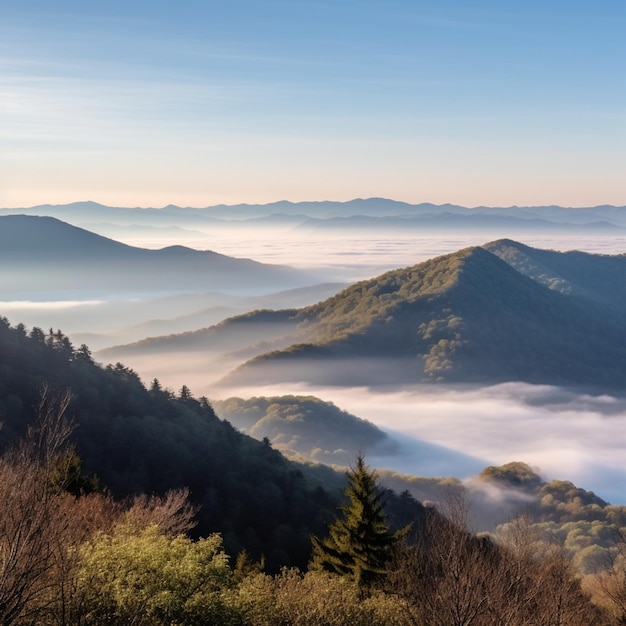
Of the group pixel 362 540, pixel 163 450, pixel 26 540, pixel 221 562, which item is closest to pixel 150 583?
pixel 221 562

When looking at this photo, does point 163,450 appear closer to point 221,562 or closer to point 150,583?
point 221,562

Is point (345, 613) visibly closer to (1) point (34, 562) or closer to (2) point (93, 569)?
(2) point (93, 569)

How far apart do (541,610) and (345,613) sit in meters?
10.1

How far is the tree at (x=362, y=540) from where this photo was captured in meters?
38.9

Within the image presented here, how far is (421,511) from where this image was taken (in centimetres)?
13150

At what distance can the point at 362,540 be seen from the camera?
39781 mm

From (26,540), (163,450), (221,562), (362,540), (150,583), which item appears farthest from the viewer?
(163,450)

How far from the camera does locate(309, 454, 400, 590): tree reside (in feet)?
128

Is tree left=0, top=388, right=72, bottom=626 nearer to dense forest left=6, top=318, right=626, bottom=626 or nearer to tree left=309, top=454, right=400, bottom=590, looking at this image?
dense forest left=6, top=318, right=626, bottom=626

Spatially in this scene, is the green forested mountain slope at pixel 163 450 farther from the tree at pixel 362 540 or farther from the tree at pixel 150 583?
the tree at pixel 150 583

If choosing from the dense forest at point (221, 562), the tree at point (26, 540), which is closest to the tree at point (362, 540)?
the dense forest at point (221, 562)

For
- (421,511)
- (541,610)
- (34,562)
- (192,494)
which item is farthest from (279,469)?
(34,562)

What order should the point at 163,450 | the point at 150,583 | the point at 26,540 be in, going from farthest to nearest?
the point at 163,450 → the point at 150,583 → the point at 26,540

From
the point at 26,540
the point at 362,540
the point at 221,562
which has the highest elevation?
the point at 26,540
